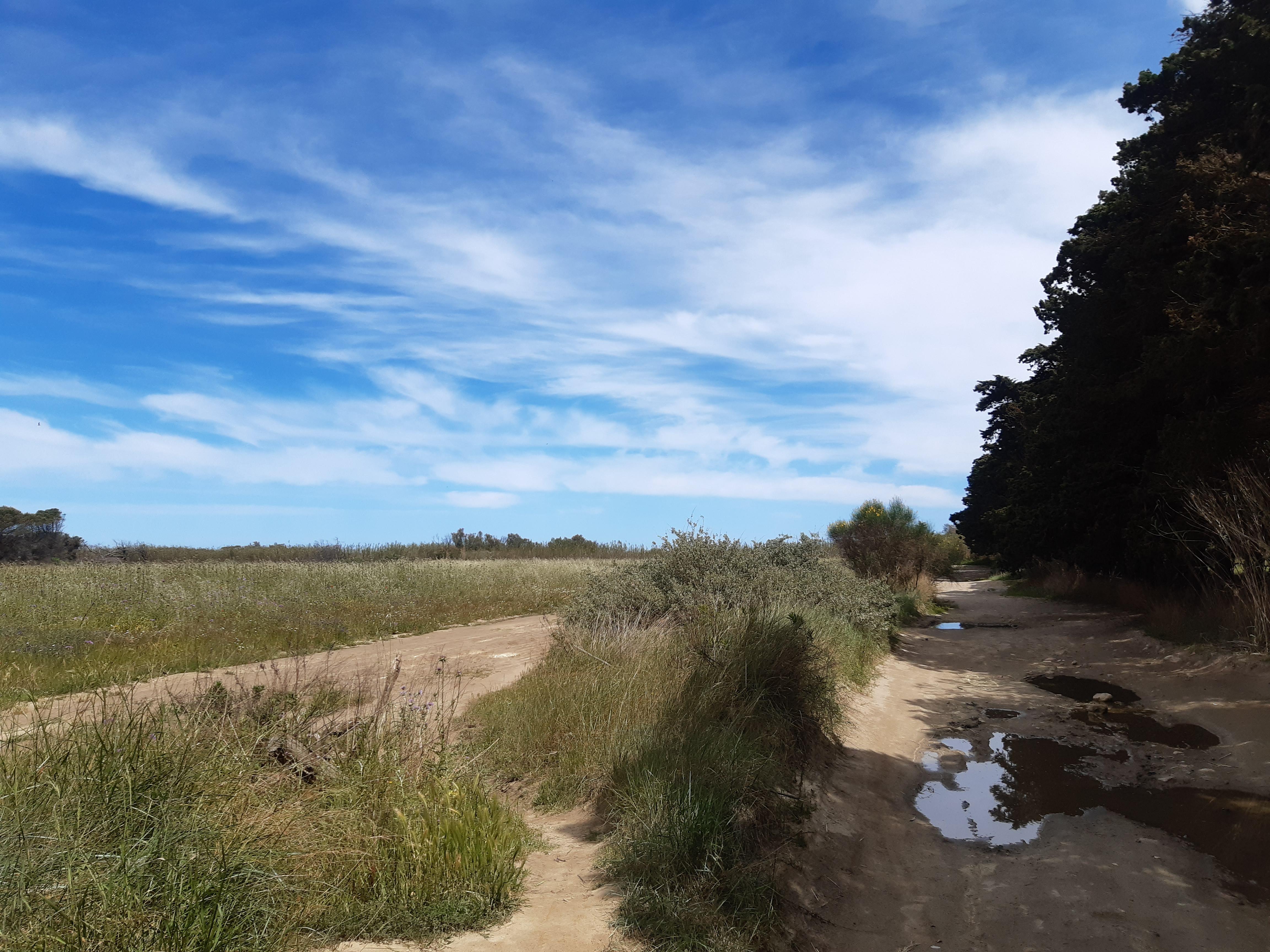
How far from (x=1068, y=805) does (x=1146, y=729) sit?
3.29 meters

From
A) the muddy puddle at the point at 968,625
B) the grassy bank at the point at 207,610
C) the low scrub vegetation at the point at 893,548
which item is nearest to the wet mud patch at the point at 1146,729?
the grassy bank at the point at 207,610

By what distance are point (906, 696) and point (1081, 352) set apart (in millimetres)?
10409

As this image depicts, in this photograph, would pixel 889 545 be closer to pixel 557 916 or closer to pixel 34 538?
pixel 557 916

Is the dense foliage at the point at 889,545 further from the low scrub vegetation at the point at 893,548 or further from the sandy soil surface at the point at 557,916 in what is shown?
the sandy soil surface at the point at 557,916

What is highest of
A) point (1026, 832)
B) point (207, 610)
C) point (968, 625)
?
point (207, 610)

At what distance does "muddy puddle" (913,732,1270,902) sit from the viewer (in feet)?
19.0

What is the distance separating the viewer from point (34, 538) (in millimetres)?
36281

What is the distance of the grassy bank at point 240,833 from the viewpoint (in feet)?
9.57

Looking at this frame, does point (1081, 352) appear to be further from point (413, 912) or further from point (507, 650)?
point (413, 912)

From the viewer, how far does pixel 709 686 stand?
6.83 metres

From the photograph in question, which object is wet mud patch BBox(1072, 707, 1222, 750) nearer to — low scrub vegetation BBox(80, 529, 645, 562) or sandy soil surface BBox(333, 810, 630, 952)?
sandy soil surface BBox(333, 810, 630, 952)

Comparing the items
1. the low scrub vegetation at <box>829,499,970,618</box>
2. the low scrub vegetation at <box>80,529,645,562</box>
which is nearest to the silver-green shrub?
the low scrub vegetation at <box>829,499,970,618</box>

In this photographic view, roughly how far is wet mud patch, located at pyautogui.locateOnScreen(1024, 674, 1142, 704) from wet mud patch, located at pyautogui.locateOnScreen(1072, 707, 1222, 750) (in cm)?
57

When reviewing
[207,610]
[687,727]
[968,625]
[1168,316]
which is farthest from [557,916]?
[968,625]
